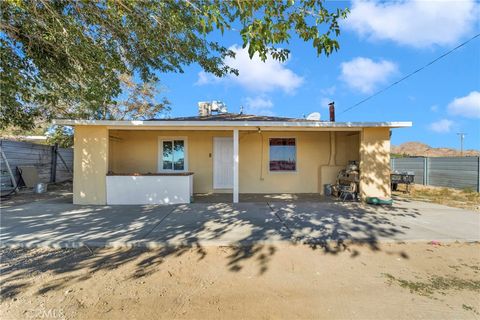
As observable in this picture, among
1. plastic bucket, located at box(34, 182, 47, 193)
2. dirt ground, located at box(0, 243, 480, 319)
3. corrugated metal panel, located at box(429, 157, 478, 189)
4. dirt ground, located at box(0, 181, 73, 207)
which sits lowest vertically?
dirt ground, located at box(0, 243, 480, 319)

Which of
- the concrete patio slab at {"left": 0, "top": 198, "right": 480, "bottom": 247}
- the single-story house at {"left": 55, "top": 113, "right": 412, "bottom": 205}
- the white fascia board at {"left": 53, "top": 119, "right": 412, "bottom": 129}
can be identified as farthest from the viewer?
the single-story house at {"left": 55, "top": 113, "right": 412, "bottom": 205}

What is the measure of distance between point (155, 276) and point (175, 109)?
58.4 feet

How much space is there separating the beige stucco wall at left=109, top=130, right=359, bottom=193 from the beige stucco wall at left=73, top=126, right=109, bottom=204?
2.38m

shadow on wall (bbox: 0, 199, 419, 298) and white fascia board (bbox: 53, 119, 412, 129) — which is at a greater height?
white fascia board (bbox: 53, 119, 412, 129)

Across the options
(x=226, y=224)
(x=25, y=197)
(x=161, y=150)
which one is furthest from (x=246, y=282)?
(x=25, y=197)

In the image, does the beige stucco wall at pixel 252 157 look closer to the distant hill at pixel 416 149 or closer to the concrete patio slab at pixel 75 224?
the concrete patio slab at pixel 75 224

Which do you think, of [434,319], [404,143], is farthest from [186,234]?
[404,143]

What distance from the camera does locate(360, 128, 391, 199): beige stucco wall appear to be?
8047 mm

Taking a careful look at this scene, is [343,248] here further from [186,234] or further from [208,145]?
[208,145]

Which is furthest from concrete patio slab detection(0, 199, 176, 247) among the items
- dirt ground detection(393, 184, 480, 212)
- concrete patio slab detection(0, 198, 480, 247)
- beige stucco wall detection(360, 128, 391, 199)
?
dirt ground detection(393, 184, 480, 212)

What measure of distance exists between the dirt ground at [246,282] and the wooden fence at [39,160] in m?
8.29

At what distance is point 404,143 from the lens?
5078 cm

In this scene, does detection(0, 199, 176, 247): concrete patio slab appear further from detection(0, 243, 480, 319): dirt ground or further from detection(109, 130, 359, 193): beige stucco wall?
detection(109, 130, 359, 193): beige stucco wall

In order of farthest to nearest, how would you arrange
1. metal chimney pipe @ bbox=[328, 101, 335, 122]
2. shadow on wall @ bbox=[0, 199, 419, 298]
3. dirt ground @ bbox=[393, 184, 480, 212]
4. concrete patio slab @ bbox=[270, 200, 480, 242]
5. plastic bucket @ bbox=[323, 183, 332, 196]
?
metal chimney pipe @ bbox=[328, 101, 335, 122] → plastic bucket @ bbox=[323, 183, 332, 196] → dirt ground @ bbox=[393, 184, 480, 212] → concrete patio slab @ bbox=[270, 200, 480, 242] → shadow on wall @ bbox=[0, 199, 419, 298]
